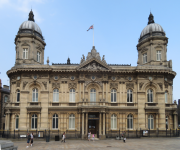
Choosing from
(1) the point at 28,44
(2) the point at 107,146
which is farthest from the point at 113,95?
(1) the point at 28,44

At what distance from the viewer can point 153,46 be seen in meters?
42.2

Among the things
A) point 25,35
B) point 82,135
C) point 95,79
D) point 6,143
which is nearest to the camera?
point 6,143

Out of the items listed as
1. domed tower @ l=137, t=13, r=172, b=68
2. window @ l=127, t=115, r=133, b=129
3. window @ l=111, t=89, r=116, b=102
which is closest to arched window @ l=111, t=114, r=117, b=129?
window @ l=127, t=115, r=133, b=129

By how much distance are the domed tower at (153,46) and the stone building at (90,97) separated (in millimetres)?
2607

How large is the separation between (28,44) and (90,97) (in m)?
16.4

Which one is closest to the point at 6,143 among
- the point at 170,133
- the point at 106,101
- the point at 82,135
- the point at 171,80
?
the point at 82,135

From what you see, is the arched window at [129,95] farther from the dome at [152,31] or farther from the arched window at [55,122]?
the arched window at [55,122]

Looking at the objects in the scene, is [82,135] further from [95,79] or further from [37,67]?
[37,67]

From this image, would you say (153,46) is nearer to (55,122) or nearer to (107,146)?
(107,146)

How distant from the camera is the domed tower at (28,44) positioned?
1594 inches

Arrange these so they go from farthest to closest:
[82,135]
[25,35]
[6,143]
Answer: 1. [25,35]
2. [82,135]
3. [6,143]

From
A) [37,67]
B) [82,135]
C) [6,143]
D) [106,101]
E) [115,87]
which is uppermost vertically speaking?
[37,67]

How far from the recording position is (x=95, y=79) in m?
37.9

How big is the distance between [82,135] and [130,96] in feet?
37.5
